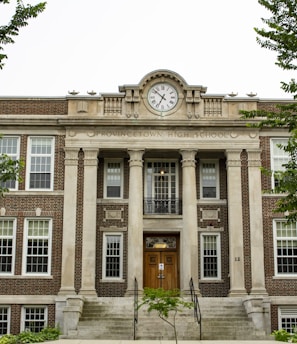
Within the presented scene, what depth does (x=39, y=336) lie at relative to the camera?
24000mm

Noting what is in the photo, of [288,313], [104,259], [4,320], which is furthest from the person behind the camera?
[104,259]

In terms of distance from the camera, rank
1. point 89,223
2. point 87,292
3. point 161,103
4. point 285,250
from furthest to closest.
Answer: point 161,103 → point 285,250 → point 89,223 → point 87,292

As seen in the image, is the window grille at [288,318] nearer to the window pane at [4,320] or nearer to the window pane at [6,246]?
the window pane at [4,320]

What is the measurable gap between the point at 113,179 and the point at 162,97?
440 centimetres

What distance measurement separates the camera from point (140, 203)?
29.4 m

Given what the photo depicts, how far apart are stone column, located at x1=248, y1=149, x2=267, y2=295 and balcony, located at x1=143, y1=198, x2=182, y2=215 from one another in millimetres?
3388

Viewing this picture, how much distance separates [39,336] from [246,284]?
9.40 metres

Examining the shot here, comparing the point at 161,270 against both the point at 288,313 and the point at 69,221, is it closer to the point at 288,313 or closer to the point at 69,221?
the point at 69,221

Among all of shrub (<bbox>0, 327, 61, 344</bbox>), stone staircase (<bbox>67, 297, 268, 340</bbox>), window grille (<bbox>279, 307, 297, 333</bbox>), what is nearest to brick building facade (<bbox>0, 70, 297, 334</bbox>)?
window grille (<bbox>279, 307, 297, 333</bbox>)

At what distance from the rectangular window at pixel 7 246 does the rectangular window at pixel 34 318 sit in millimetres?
1860

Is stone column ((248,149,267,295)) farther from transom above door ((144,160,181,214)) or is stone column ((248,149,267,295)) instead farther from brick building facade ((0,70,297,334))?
transom above door ((144,160,181,214))

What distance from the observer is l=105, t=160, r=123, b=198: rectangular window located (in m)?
30.7

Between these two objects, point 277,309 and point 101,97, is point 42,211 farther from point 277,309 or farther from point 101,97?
point 277,309

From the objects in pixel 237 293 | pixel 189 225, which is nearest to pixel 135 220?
pixel 189 225
